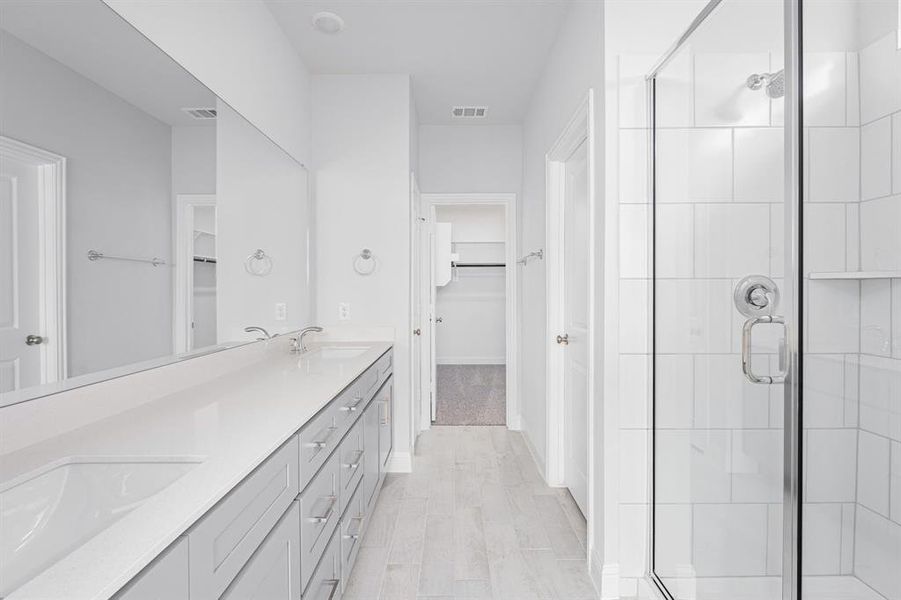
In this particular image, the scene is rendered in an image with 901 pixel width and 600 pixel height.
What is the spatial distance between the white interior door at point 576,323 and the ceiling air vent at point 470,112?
1317mm

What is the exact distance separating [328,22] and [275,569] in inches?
104

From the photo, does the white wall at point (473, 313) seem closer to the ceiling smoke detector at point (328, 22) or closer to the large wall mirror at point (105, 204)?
the ceiling smoke detector at point (328, 22)

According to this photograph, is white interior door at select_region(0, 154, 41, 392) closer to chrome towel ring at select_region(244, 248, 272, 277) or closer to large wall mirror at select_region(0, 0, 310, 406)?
large wall mirror at select_region(0, 0, 310, 406)

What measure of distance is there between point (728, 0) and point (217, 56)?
1.89 m

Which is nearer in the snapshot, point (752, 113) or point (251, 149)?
point (752, 113)

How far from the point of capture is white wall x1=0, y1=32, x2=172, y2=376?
3.71ft

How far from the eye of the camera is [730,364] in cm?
148

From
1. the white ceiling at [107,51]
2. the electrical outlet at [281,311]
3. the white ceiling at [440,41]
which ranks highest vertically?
the white ceiling at [440,41]

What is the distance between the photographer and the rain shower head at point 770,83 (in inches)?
48.2

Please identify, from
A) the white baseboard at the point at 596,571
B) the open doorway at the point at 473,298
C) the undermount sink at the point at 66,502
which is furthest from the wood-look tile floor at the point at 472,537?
the open doorway at the point at 473,298

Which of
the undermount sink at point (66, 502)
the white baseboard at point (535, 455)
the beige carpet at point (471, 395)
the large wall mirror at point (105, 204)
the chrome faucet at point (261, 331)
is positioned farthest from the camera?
the beige carpet at point (471, 395)

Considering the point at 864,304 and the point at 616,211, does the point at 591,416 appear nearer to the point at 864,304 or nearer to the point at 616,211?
the point at 616,211

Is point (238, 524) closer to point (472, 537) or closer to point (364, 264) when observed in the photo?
point (472, 537)

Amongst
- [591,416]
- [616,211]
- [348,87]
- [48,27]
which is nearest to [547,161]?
[616,211]
